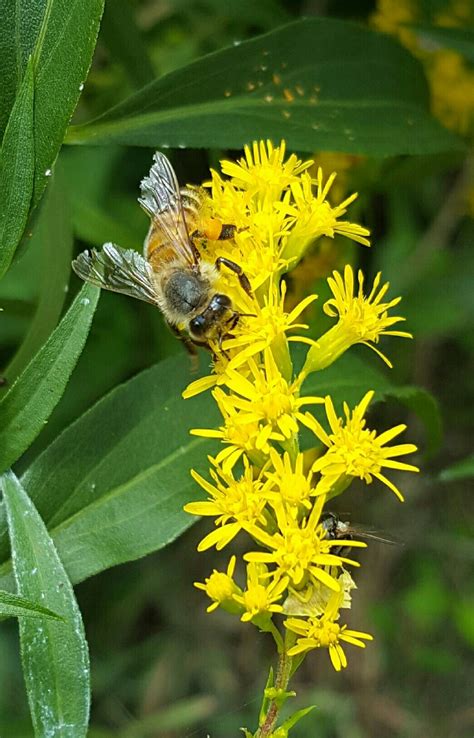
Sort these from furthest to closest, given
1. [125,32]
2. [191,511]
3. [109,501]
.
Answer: [125,32]
[109,501]
[191,511]

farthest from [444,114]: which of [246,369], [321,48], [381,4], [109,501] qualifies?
[109,501]

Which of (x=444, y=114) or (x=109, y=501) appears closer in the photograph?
(x=109, y=501)

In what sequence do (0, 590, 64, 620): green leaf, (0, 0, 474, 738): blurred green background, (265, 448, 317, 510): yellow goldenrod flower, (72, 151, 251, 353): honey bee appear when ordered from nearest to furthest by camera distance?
1. (0, 590, 64, 620): green leaf
2. (265, 448, 317, 510): yellow goldenrod flower
3. (72, 151, 251, 353): honey bee
4. (0, 0, 474, 738): blurred green background

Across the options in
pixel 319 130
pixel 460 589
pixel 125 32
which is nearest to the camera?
pixel 319 130

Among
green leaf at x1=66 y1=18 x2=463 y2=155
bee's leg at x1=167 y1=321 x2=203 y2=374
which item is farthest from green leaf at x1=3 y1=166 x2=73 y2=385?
bee's leg at x1=167 y1=321 x2=203 y2=374

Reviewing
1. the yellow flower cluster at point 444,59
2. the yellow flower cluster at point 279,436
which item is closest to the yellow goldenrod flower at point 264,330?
the yellow flower cluster at point 279,436

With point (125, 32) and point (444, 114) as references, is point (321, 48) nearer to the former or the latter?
point (125, 32)

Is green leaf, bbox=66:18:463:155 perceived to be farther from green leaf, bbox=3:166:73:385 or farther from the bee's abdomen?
the bee's abdomen
